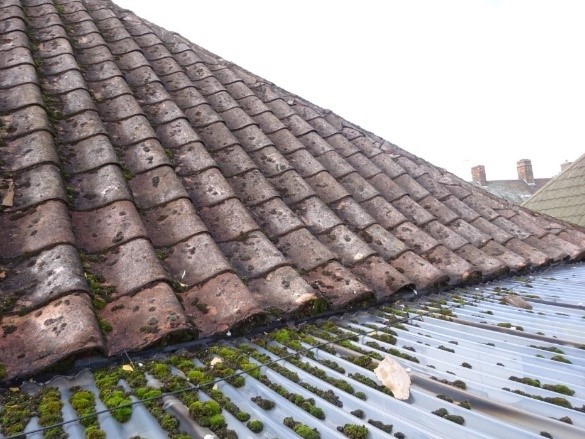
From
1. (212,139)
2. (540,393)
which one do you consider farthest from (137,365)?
(212,139)

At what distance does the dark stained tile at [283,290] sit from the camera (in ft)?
7.77

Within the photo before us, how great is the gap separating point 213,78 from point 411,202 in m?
2.41

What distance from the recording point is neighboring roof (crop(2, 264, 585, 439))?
148 cm

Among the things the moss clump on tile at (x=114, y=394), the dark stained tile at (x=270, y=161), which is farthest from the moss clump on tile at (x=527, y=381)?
the dark stained tile at (x=270, y=161)

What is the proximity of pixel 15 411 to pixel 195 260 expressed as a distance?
44.3 inches

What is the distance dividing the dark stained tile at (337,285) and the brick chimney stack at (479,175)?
971 inches

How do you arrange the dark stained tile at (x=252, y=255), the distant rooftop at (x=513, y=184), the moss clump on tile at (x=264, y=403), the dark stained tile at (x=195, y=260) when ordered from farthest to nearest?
the distant rooftop at (x=513, y=184), the dark stained tile at (x=252, y=255), the dark stained tile at (x=195, y=260), the moss clump on tile at (x=264, y=403)

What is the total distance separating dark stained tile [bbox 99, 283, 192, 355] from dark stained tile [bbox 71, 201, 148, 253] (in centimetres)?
42

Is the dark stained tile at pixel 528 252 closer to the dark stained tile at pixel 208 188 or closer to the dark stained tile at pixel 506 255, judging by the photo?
the dark stained tile at pixel 506 255

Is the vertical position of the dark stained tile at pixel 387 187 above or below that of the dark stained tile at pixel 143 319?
above

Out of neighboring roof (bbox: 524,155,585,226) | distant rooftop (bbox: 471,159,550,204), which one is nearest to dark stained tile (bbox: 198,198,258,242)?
neighboring roof (bbox: 524,155,585,226)

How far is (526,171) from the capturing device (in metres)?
27.4

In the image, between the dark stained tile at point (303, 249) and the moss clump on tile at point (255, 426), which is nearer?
the moss clump on tile at point (255, 426)

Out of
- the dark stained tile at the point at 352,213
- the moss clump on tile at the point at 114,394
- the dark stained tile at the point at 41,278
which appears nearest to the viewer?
the moss clump on tile at the point at 114,394
